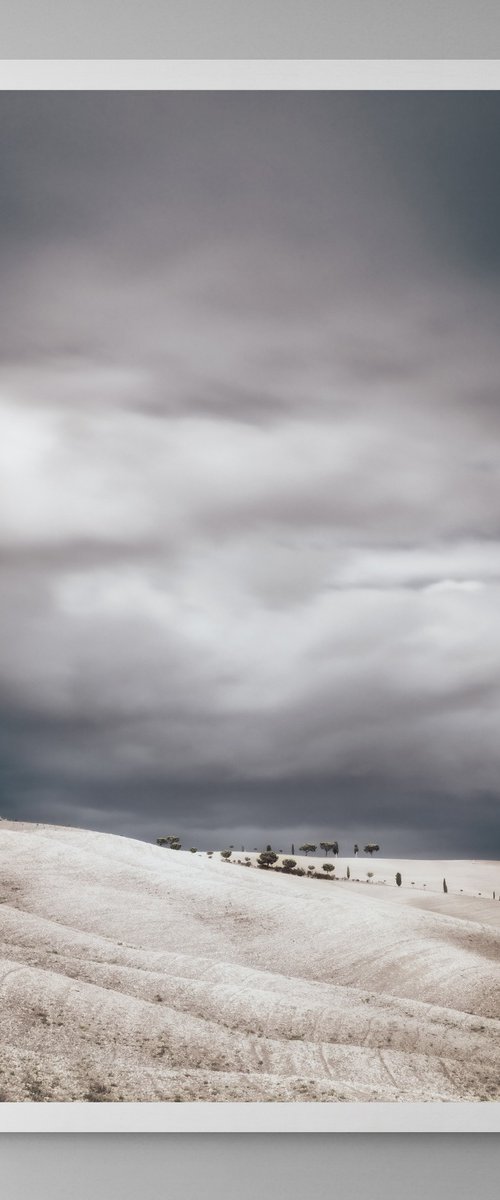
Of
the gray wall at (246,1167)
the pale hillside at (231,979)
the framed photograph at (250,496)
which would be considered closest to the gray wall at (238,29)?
the framed photograph at (250,496)

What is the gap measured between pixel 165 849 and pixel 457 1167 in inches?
65.6

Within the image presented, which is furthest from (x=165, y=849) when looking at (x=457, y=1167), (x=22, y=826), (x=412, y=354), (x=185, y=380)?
(x=412, y=354)

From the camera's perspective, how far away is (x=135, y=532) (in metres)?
4.60

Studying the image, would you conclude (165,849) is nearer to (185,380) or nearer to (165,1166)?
(165,1166)

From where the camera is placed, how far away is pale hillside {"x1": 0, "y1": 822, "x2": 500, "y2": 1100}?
3.90 meters

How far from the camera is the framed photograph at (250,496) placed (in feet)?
14.7

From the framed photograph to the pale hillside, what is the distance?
25mm

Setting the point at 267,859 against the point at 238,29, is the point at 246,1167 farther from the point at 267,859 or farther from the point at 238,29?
the point at 238,29

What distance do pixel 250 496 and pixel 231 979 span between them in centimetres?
205

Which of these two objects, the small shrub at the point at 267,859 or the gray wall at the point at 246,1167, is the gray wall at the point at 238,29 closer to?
the small shrub at the point at 267,859

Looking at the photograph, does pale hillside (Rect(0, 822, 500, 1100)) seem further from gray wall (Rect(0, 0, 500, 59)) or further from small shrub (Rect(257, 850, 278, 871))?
gray wall (Rect(0, 0, 500, 59))

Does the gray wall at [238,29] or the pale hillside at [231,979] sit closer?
the pale hillside at [231,979]

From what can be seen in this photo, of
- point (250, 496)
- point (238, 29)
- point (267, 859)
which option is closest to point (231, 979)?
point (267, 859)

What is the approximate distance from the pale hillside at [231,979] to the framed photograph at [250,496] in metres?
0.02
